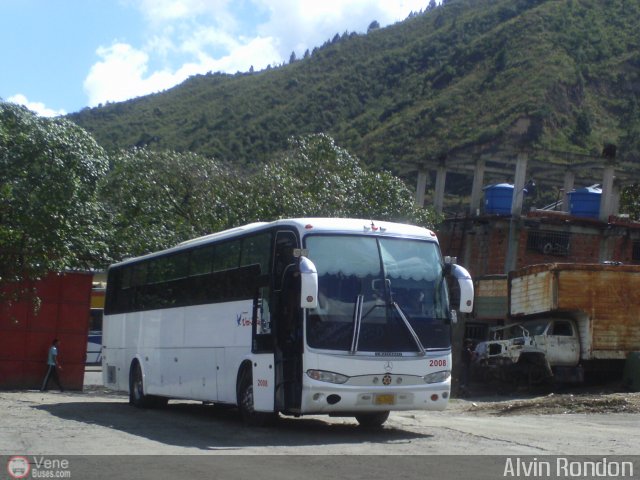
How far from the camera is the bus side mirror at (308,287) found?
12.1 metres

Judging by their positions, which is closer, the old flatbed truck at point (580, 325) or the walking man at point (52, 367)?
the old flatbed truck at point (580, 325)

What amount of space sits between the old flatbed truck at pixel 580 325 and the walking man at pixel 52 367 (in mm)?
Result: 12031

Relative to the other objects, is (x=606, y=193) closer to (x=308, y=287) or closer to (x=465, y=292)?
(x=465, y=292)

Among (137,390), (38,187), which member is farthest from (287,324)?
(38,187)

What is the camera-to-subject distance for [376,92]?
3312 inches

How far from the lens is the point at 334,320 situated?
13.0 m

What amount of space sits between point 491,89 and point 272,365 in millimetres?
57269

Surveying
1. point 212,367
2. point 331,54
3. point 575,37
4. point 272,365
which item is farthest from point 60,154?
point 331,54

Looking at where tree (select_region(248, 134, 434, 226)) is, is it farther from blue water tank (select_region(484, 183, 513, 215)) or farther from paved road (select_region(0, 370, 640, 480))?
paved road (select_region(0, 370, 640, 480))

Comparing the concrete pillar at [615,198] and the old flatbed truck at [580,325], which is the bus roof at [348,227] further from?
the concrete pillar at [615,198]
